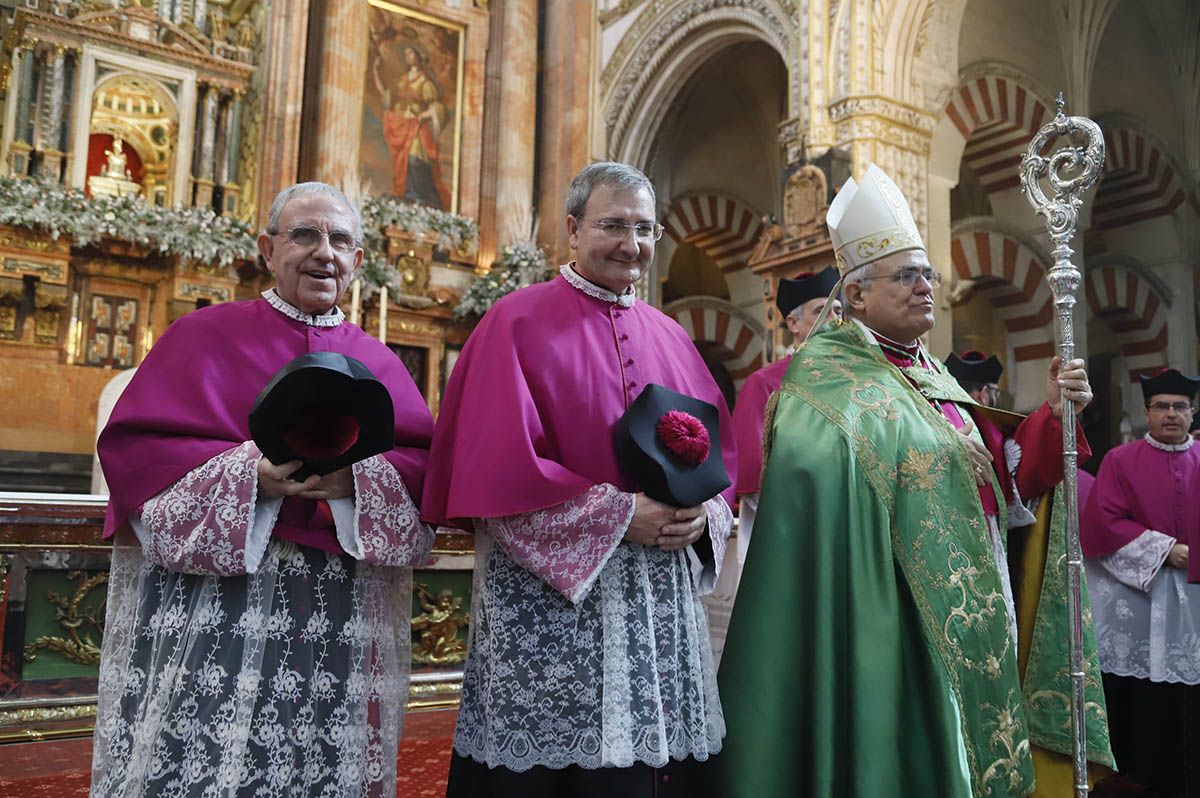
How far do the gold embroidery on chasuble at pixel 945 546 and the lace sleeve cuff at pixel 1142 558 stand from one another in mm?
2455

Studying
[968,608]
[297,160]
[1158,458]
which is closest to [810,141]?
[1158,458]

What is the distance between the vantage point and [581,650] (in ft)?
6.21

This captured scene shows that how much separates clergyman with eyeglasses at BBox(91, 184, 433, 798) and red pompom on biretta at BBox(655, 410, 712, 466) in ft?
1.79

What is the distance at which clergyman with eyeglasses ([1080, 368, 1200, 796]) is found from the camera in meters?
4.44

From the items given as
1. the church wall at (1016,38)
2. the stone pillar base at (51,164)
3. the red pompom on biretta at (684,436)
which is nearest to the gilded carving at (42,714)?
the red pompom on biretta at (684,436)

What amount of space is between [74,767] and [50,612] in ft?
2.66

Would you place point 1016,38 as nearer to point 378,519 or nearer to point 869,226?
point 869,226

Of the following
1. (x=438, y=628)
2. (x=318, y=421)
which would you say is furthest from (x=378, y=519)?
(x=438, y=628)

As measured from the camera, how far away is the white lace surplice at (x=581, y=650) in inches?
72.6

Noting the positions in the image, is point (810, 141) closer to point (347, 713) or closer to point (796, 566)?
point (796, 566)

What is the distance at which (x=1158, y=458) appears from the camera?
4691 millimetres

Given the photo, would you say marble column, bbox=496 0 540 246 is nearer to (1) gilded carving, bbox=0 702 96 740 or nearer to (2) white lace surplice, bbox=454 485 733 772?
(1) gilded carving, bbox=0 702 96 740

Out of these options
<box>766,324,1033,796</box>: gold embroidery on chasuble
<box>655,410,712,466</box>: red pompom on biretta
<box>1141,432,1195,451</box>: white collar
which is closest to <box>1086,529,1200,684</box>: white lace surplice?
<box>1141,432,1195,451</box>: white collar

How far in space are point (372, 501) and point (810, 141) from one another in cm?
627
